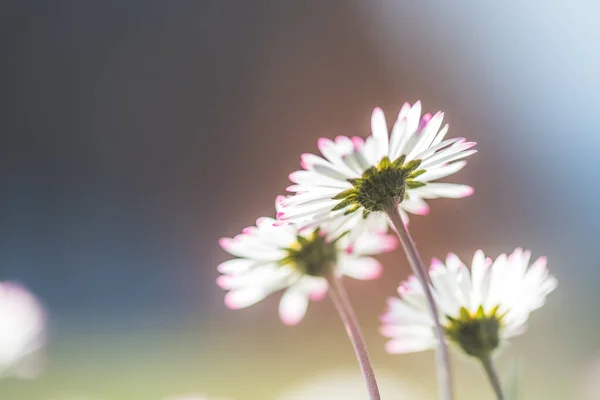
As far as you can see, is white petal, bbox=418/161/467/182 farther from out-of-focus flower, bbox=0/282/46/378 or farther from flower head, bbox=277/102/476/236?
out-of-focus flower, bbox=0/282/46/378

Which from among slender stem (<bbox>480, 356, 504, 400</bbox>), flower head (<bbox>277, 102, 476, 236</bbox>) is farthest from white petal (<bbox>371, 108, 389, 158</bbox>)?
slender stem (<bbox>480, 356, 504, 400</bbox>)

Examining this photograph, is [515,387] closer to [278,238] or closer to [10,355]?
[278,238]

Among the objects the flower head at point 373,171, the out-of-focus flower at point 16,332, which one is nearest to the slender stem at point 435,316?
the flower head at point 373,171

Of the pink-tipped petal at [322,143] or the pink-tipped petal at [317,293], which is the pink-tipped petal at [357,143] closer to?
the pink-tipped petal at [322,143]

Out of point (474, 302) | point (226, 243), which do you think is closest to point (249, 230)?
point (226, 243)

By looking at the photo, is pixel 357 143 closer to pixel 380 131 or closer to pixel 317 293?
pixel 380 131

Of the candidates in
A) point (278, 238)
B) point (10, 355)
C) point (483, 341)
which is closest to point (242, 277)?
point (278, 238)
